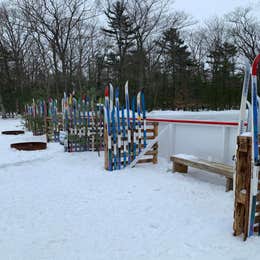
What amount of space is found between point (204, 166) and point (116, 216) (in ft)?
5.68

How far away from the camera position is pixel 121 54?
76.2ft

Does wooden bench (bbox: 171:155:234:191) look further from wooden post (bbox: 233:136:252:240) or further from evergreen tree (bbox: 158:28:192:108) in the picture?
evergreen tree (bbox: 158:28:192:108)

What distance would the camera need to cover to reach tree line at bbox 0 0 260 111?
66.4 feet

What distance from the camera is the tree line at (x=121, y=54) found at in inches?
797

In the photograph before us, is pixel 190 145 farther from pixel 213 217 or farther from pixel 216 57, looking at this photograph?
pixel 216 57

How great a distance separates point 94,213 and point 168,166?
8.11ft

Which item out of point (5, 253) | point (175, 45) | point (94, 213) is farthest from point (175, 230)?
point (175, 45)

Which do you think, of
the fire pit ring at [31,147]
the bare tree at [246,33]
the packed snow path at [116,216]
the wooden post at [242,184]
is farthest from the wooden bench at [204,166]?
the bare tree at [246,33]

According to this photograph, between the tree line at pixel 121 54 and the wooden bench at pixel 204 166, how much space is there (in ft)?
53.4

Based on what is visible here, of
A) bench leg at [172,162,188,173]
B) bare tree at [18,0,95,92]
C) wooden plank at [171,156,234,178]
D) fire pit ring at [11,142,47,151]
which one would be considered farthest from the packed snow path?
bare tree at [18,0,95,92]

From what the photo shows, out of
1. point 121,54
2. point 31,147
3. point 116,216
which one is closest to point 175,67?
point 121,54

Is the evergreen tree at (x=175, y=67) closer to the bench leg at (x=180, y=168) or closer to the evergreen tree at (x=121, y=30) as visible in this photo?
the evergreen tree at (x=121, y=30)

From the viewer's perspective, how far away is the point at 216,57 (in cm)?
2603

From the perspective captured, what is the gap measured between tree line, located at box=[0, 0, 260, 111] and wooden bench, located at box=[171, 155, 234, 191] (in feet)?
53.4
